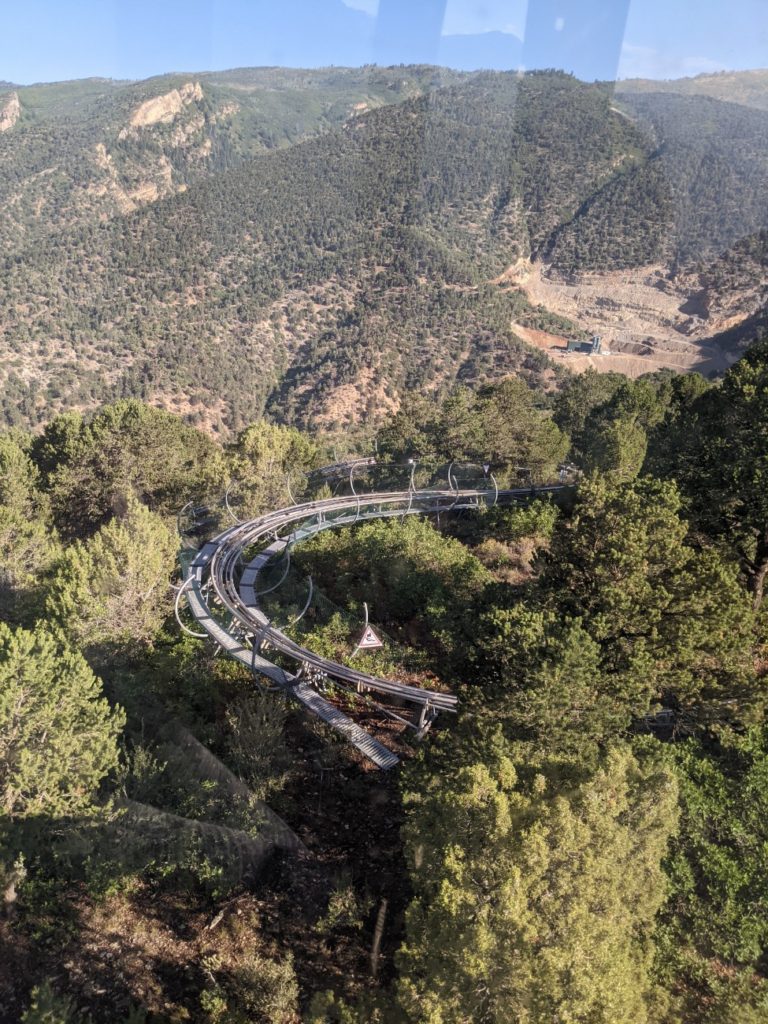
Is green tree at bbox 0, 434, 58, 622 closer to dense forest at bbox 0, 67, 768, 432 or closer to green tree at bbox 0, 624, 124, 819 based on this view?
green tree at bbox 0, 624, 124, 819

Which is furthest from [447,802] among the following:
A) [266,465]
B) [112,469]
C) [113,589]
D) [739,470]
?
[112,469]

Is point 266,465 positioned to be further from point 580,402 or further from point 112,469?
point 580,402

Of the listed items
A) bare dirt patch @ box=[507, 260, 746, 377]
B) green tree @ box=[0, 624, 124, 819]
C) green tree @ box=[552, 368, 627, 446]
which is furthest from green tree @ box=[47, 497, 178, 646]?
bare dirt patch @ box=[507, 260, 746, 377]

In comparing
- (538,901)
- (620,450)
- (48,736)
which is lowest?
(48,736)

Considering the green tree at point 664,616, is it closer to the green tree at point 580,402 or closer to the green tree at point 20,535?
the green tree at point 20,535

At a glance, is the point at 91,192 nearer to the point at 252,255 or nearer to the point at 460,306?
the point at 252,255

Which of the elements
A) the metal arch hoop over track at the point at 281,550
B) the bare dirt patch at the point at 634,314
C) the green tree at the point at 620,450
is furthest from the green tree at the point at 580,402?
the bare dirt patch at the point at 634,314
